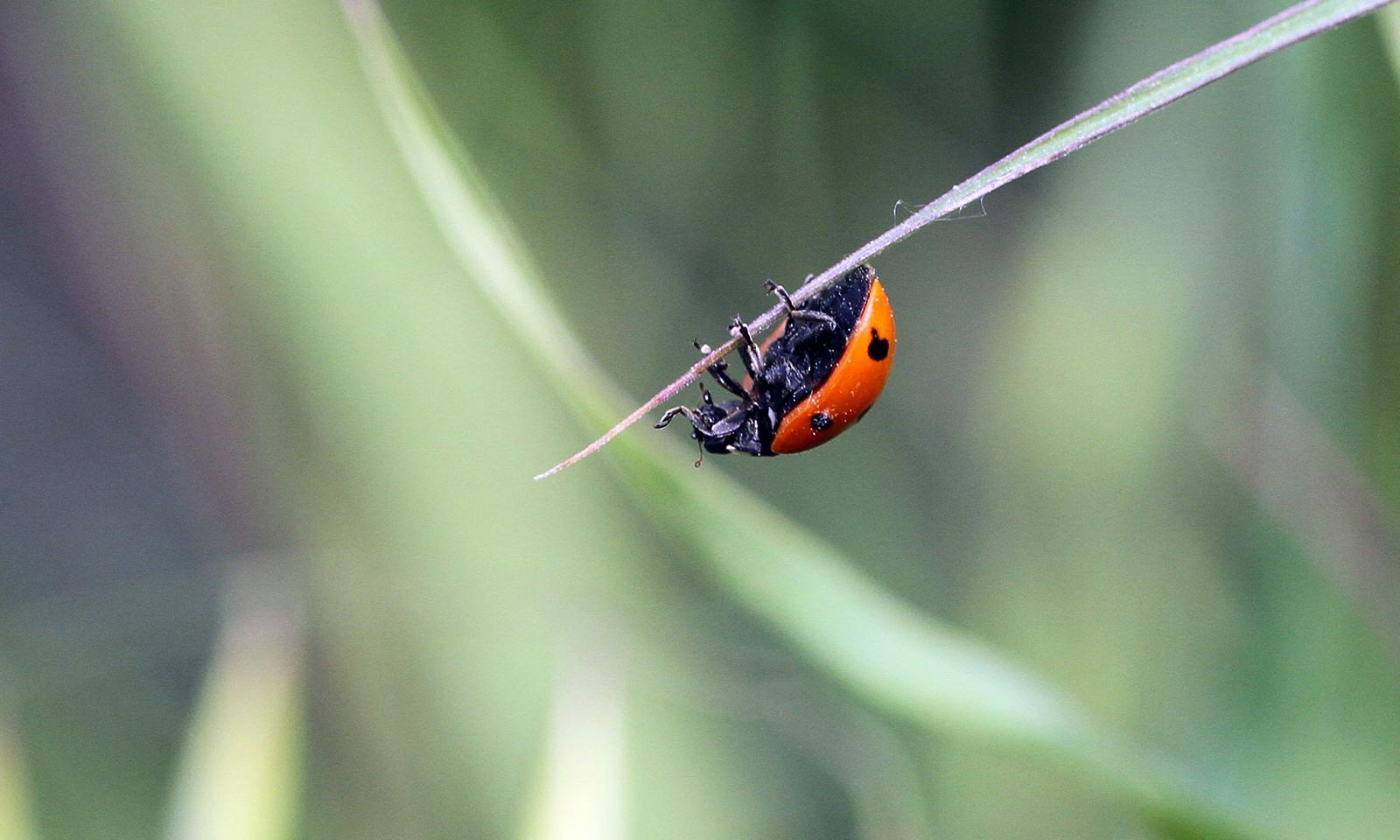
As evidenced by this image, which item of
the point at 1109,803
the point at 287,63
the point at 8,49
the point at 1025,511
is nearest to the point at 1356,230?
the point at 1025,511

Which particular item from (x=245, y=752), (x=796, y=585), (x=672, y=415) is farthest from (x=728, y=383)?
(x=245, y=752)

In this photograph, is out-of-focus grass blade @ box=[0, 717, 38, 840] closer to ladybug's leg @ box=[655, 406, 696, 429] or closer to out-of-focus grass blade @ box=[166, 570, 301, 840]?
out-of-focus grass blade @ box=[166, 570, 301, 840]

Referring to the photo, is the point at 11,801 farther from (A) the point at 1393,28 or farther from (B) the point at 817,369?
(A) the point at 1393,28

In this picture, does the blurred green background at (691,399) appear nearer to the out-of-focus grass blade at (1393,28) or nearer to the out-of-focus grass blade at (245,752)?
the out-of-focus grass blade at (245,752)

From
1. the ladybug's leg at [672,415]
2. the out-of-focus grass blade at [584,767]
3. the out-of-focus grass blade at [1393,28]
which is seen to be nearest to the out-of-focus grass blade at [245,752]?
the out-of-focus grass blade at [584,767]

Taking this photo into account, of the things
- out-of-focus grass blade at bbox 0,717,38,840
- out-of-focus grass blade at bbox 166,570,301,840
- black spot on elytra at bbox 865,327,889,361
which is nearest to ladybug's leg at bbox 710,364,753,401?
black spot on elytra at bbox 865,327,889,361
